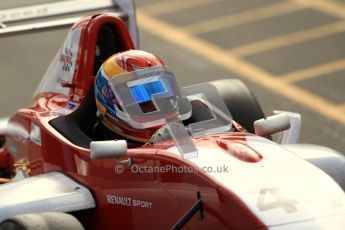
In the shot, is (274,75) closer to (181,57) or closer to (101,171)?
(181,57)

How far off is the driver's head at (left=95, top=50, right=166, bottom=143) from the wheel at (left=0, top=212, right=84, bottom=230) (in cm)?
92

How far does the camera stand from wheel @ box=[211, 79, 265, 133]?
10828mm

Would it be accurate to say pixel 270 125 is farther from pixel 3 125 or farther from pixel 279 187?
pixel 3 125

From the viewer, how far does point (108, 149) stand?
27.5 feet

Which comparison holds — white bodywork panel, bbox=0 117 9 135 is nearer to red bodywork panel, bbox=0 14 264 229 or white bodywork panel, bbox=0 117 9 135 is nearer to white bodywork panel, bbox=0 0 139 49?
red bodywork panel, bbox=0 14 264 229

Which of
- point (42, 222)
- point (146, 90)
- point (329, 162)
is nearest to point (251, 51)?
point (329, 162)

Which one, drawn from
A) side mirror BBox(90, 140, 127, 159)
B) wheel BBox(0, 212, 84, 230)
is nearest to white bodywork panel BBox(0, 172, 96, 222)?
wheel BBox(0, 212, 84, 230)

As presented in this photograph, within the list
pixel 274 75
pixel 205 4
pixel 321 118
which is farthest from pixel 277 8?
pixel 321 118

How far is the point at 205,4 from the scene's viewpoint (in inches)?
650

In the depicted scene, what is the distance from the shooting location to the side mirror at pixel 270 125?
8.87 meters

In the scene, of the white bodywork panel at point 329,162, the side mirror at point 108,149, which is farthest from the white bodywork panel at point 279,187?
the white bodywork panel at point 329,162

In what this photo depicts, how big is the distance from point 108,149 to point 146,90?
782 mm

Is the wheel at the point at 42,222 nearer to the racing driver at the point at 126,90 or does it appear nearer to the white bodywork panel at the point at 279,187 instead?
the white bodywork panel at the point at 279,187

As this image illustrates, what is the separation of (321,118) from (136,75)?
15.0ft
